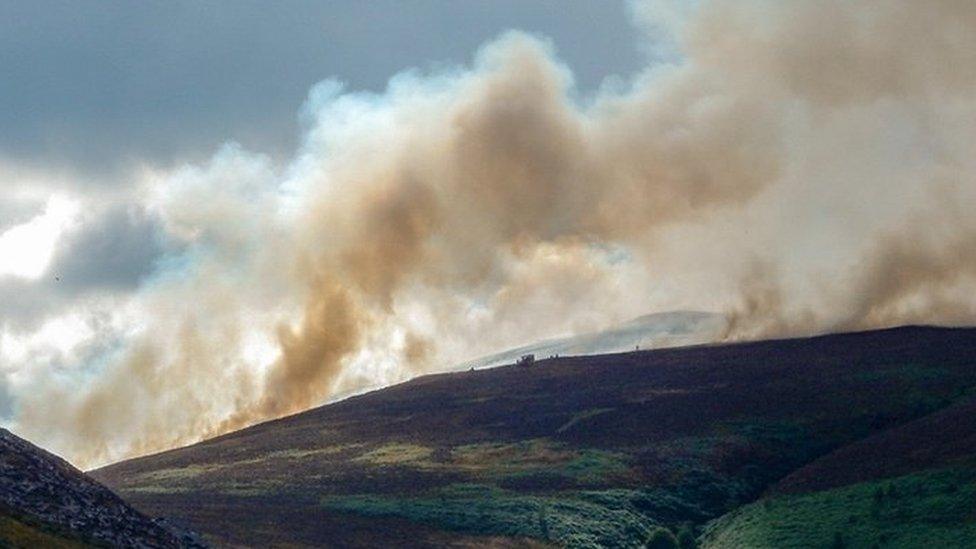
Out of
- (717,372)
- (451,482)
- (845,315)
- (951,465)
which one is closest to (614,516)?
(451,482)

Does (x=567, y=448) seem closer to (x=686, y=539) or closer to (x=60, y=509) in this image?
(x=686, y=539)

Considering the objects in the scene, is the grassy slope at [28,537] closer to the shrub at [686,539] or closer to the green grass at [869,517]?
the green grass at [869,517]

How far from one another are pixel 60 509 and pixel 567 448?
7771 cm

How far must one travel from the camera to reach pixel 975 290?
182250 millimetres

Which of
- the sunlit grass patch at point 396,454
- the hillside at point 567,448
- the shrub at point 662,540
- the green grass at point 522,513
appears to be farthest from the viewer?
the sunlit grass patch at point 396,454

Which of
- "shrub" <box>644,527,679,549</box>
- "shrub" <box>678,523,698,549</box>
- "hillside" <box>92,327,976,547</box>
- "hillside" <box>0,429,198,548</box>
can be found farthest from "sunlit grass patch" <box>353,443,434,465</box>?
"hillside" <box>0,429,198,548</box>

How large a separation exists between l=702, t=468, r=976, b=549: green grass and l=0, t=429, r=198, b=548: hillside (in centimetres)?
4842

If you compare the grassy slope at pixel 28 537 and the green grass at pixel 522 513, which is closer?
the grassy slope at pixel 28 537

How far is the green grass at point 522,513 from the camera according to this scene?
388ft

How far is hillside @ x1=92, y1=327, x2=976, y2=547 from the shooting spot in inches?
4734

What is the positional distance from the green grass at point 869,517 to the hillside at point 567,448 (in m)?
0.87

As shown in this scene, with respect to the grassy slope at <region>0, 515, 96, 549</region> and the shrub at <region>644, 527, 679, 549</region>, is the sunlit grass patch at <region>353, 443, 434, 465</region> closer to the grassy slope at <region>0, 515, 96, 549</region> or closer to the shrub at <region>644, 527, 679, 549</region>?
the shrub at <region>644, 527, 679, 549</region>

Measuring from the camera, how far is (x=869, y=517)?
366 ft

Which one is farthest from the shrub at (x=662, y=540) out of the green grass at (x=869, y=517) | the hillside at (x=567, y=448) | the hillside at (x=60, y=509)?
the hillside at (x=60, y=509)
